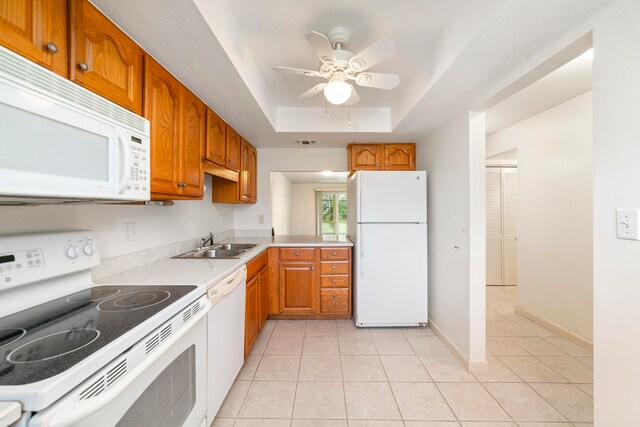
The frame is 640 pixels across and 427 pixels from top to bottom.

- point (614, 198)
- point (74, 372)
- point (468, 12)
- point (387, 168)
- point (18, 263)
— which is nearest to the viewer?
point (74, 372)

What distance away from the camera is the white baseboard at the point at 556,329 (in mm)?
2281

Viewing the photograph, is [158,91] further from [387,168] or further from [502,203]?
[502,203]

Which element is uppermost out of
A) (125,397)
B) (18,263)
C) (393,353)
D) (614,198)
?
(614,198)

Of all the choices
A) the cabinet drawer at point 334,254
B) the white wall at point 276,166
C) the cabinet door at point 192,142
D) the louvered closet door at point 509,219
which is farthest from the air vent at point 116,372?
the louvered closet door at point 509,219

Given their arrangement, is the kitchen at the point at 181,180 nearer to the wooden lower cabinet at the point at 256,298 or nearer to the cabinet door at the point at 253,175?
the cabinet door at the point at 253,175

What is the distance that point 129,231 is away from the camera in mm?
1622

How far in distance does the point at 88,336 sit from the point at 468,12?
80.4 inches

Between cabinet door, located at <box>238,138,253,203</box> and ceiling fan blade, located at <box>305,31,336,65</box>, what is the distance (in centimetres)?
162

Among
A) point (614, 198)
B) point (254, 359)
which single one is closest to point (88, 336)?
point (254, 359)

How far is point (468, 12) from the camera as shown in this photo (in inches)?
50.5

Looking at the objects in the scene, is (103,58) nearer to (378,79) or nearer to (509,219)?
(378,79)

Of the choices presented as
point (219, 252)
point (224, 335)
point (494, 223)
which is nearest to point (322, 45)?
point (224, 335)

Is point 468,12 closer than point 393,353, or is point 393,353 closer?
point 468,12

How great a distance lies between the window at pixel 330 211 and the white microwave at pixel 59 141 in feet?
20.0
